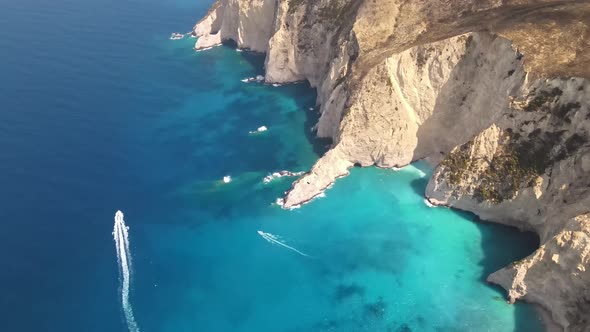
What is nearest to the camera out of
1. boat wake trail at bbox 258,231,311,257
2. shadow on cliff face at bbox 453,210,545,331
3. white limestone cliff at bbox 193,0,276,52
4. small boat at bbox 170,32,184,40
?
shadow on cliff face at bbox 453,210,545,331

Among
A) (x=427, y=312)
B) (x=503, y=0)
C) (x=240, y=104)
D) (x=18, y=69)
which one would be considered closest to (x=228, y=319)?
(x=427, y=312)

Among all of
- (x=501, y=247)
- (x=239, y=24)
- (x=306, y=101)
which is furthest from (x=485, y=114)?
(x=239, y=24)

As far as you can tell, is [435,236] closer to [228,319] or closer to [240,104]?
[228,319]

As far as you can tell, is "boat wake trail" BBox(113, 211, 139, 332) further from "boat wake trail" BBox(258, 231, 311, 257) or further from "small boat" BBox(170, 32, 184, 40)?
"small boat" BBox(170, 32, 184, 40)

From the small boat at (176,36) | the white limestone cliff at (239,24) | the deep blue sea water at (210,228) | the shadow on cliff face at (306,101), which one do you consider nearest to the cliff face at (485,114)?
the shadow on cliff face at (306,101)

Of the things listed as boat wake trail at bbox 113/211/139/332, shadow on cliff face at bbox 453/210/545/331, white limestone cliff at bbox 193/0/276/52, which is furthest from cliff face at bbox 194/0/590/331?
white limestone cliff at bbox 193/0/276/52

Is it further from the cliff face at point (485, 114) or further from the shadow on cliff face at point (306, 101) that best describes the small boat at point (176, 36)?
the cliff face at point (485, 114)
